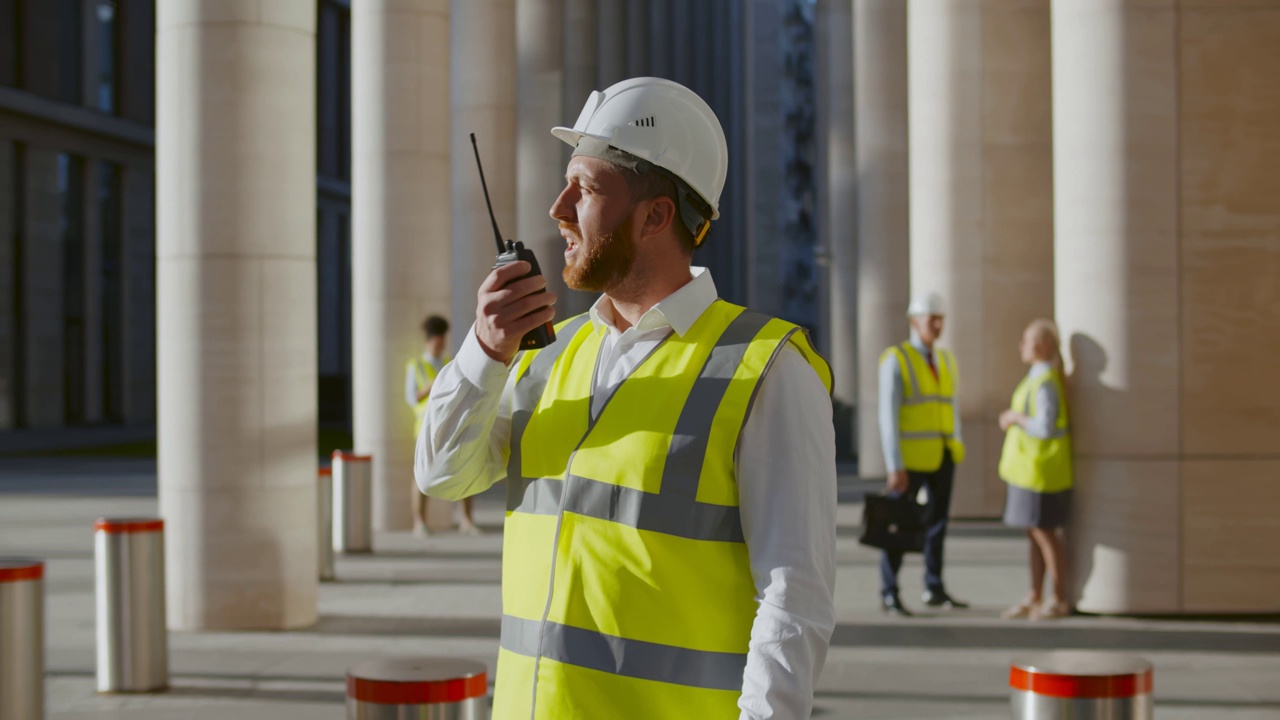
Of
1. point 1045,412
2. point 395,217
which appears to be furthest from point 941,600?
point 395,217

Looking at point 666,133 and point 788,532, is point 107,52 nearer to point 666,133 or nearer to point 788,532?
point 666,133

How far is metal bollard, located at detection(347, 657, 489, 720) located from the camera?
15.0 feet

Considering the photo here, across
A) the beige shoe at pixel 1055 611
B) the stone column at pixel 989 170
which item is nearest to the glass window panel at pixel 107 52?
the stone column at pixel 989 170

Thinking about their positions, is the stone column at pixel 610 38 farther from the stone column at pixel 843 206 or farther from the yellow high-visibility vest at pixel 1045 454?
the yellow high-visibility vest at pixel 1045 454

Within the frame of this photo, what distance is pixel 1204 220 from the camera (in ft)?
34.6

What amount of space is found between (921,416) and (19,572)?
659cm

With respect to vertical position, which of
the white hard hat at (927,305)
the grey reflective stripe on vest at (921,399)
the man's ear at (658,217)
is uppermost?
the white hard hat at (927,305)

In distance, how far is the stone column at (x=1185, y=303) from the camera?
10.5 m

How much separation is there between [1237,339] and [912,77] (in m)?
8.71

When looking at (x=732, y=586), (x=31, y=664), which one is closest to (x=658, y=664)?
(x=732, y=586)

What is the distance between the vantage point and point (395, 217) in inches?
694

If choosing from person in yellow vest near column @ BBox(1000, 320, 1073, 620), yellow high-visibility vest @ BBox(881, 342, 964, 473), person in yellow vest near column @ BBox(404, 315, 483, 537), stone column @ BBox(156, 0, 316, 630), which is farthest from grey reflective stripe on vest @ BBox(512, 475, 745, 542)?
person in yellow vest near column @ BBox(404, 315, 483, 537)

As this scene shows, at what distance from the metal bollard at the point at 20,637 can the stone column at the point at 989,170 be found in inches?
505

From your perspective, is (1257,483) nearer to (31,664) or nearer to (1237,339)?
(1237,339)
